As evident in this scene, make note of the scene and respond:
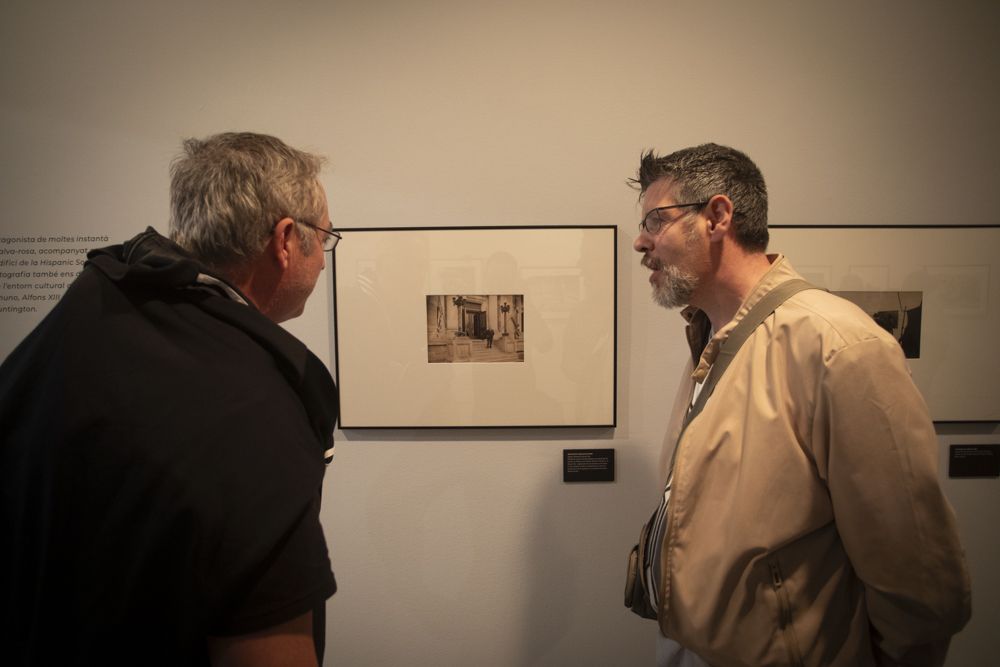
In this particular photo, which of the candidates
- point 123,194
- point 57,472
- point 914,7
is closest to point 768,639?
point 57,472

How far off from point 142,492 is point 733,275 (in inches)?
46.8

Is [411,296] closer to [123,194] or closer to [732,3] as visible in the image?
[123,194]

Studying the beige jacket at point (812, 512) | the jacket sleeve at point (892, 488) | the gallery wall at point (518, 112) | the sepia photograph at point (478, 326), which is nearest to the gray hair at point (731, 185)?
the beige jacket at point (812, 512)

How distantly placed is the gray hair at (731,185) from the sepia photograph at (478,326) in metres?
0.65

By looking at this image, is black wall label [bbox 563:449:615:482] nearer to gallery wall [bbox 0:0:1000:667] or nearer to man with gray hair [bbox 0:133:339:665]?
gallery wall [bbox 0:0:1000:667]

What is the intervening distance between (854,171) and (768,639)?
145cm

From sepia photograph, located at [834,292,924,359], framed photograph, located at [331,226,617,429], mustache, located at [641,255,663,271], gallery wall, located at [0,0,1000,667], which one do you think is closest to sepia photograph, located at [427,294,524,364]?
framed photograph, located at [331,226,617,429]

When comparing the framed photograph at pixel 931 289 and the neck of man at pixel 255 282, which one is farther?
the framed photograph at pixel 931 289

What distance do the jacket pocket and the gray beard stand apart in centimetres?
59

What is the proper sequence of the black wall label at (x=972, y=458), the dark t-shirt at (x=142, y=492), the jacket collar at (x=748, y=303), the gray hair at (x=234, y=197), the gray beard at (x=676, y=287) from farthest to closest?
the black wall label at (x=972, y=458) → the gray beard at (x=676, y=287) → the jacket collar at (x=748, y=303) → the gray hair at (x=234, y=197) → the dark t-shirt at (x=142, y=492)

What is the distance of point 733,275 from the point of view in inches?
48.8

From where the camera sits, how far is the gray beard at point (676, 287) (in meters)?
1.26

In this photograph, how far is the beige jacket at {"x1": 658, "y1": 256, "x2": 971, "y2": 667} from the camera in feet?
3.21

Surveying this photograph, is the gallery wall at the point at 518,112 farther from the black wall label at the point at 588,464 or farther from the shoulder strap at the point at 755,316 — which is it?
the shoulder strap at the point at 755,316
